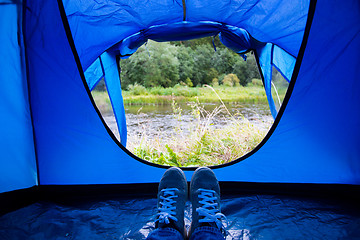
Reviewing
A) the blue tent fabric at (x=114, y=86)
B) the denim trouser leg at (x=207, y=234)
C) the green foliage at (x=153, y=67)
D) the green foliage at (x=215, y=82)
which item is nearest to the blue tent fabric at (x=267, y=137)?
the blue tent fabric at (x=114, y=86)

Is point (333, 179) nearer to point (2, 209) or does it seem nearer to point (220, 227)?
point (220, 227)

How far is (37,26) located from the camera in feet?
3.45

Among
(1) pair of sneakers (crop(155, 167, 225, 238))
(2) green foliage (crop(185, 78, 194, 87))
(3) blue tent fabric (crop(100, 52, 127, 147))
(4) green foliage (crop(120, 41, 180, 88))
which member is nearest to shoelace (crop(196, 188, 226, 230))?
(1) pair of sneakers (crop(155, 167, 225, 238))

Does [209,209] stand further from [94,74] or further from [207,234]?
[94,74]

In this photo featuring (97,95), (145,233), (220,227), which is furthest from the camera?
(97,95)

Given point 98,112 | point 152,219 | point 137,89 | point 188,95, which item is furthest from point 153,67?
point 152,219

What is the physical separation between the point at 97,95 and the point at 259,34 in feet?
3.24

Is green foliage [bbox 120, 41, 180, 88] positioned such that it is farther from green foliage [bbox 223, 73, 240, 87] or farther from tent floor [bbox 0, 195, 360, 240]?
tent floor [bbox 0, 195, 360, 240]

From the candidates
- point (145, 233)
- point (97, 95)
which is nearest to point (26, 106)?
point (97, 95)

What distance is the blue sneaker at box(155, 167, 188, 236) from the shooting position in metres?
0.85

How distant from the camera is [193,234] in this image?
0.81 metres

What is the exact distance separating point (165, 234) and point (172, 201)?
169 mm

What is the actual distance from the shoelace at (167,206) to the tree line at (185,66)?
7.25 metres

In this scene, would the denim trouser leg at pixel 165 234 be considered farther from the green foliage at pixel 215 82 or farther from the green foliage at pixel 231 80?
the green foliage at pixel 215 82
